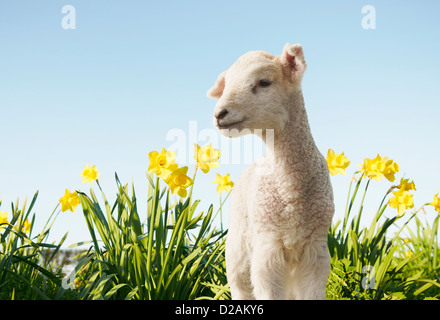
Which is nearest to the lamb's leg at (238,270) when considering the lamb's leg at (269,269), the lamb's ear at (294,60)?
the lamb's leg at (269,269)

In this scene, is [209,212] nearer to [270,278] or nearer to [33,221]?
[270,278]

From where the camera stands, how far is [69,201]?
335 centimetres

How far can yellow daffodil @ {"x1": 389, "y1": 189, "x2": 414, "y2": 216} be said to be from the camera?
3588 millimetres

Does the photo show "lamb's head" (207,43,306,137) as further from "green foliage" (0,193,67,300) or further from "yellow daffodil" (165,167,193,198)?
"green foliage" (0,193,67,300)

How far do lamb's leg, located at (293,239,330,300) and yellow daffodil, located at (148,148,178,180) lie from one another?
100 centimetres

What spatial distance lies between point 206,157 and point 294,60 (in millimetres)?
887

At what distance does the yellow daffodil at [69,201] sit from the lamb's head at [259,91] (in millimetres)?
1741

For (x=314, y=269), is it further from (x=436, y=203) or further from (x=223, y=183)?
(x=436, y=203)

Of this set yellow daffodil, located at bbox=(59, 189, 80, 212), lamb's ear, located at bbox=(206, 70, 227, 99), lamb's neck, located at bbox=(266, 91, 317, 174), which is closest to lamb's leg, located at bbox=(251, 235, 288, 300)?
lamb's neck, located at bbox=(266, 91, 317, 174)

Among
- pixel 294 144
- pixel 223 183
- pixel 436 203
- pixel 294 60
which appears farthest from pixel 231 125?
pixel 436 203

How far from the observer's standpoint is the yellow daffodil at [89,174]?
3268mm

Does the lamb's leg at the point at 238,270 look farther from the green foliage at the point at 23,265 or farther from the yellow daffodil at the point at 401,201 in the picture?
the yellow daffodil at the point at 401,201

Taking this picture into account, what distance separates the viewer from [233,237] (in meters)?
2.46
